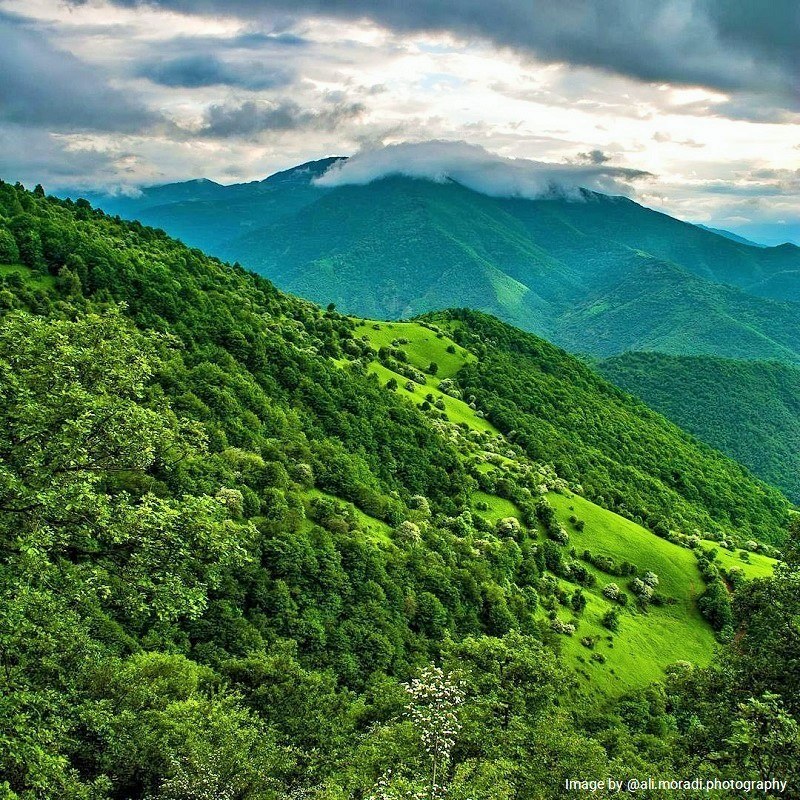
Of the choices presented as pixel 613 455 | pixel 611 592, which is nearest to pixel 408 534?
pixel 611 592

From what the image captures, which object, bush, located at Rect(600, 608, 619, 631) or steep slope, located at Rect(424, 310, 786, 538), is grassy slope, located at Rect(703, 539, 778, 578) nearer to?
steep slope, located at Rect(424, 310, 786, 538)

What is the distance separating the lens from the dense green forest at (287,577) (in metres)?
20.7

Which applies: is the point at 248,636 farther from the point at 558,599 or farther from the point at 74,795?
the point at 558,599

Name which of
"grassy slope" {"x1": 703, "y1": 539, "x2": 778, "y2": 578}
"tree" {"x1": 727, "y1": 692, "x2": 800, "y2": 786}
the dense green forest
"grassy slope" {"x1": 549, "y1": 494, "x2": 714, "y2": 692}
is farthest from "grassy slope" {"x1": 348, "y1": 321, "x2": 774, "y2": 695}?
"tree" {"x1": 727, "y1": 692, "x2": 800, "y2": 786}

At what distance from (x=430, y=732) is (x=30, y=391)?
27843 millimetres

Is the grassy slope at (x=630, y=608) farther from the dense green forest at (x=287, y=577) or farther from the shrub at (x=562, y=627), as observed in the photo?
the dense green forest at (x=287, y=577)

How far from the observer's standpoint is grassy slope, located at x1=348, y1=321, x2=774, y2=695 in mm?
85688

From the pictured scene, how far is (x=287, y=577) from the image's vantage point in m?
62.7

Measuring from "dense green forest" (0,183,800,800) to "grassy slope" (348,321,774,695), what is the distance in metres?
1.42

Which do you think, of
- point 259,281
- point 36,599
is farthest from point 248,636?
point 259,281

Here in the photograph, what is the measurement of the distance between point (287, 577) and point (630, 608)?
216ft

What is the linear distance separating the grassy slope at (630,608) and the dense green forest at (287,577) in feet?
4.66

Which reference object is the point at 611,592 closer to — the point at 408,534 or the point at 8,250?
the point at 408,534

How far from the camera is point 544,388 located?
191m
